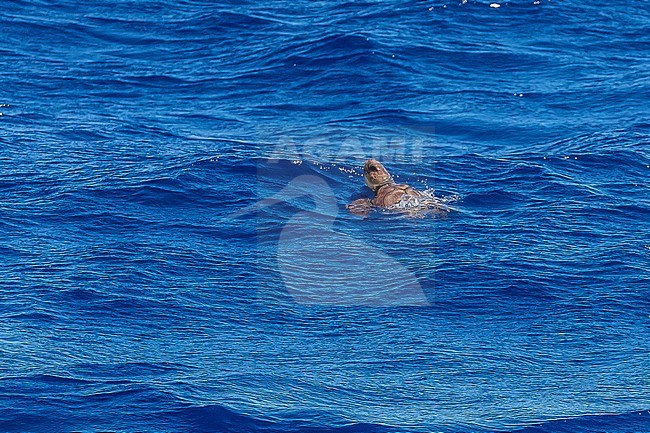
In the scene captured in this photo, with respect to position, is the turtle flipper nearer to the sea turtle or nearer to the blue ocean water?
the sea turtle

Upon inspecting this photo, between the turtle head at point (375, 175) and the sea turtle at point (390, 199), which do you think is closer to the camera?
the sea turtle at point (390, 199)

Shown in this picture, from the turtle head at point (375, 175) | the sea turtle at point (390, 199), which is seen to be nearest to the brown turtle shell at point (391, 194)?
the sea turtle at point (390, 199)

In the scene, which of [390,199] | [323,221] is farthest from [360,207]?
[323,221]

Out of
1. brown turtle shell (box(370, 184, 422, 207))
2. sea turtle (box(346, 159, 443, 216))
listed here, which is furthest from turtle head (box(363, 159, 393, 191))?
brown turtle shell (box(370, 184, 422, 207))

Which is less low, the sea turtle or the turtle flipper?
the sea turtle

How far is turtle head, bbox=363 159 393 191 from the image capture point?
17.1 meters

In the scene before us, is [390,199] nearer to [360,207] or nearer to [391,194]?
[391,194]

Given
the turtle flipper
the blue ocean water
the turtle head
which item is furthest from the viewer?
the turtle head

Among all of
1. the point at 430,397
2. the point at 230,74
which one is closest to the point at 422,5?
the point at 230,74

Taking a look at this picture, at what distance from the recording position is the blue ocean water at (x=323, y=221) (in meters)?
11.5

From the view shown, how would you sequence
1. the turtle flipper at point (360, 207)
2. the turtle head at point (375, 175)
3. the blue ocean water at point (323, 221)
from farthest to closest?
the turtle head at point (375, 175) → the turtle flipper at point (360, 207) → the blue ocean water at point (323, 221)

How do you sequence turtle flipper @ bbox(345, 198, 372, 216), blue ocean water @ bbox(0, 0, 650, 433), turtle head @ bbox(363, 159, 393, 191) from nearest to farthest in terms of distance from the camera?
blue ocean water @ bbox(0, 0, 650, 433) → turtle flipper @ bbox(345, 198, 372, 216) → turtle head @ bbox(363, 159, 393, 191)

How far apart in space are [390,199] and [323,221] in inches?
42.6

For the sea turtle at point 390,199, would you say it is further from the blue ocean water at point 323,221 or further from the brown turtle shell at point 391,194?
the blue ocean water at point 323,221
